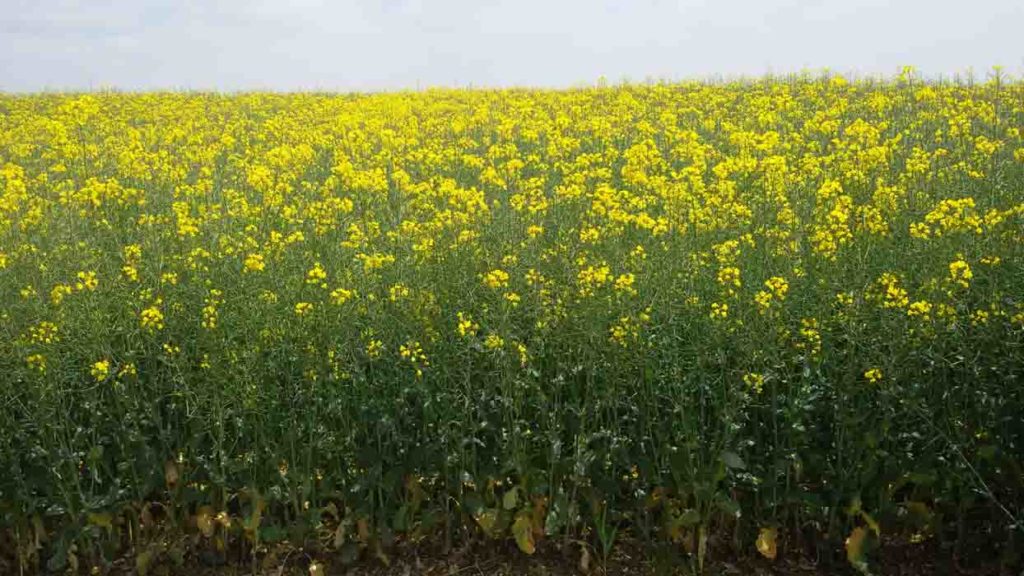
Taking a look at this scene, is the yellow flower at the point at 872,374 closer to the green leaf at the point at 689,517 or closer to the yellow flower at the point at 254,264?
the green leaf at the point at 689,517

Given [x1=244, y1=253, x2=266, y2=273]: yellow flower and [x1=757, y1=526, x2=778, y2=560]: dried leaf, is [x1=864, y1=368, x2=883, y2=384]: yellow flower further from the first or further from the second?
[x1=244, y1=253, x2=266, y2=273]: yellow flower

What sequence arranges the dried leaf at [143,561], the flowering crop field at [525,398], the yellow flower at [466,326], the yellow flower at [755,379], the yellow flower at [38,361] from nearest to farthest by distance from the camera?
the yellow flower at [755,379] < the yellow flower at [466,326] < the flowering crop field at [525,398] < the yellow flower at [38,361] < the dried leaf at [143,561]

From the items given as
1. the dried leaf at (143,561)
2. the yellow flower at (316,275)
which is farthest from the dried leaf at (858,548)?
the dried leaf at (143,561)

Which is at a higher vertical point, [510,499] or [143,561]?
[510,499]

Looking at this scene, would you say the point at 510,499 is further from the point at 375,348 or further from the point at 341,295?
the point at 341,295

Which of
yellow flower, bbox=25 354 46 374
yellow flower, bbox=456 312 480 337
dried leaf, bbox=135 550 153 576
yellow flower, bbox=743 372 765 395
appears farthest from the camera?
dried leaf, bbox=135 550 153 576

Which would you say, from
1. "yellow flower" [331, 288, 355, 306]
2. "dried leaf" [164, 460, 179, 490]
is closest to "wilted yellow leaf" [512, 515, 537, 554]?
"yellow flower" [331, 288, 355, 306]

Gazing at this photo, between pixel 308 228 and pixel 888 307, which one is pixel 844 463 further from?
pixel 308 228

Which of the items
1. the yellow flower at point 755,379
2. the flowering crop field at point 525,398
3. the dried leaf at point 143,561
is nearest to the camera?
the yellow flower at point 755,379

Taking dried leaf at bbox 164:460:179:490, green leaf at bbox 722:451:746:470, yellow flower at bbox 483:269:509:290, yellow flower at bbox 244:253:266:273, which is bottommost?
dried leaf at bbox 164:460:179:490

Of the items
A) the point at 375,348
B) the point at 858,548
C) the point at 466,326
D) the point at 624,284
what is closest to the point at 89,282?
the point at 375,348

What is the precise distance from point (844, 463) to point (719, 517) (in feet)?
2.00

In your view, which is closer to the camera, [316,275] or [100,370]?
[100,370]

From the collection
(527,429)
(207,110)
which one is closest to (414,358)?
(527,429)
